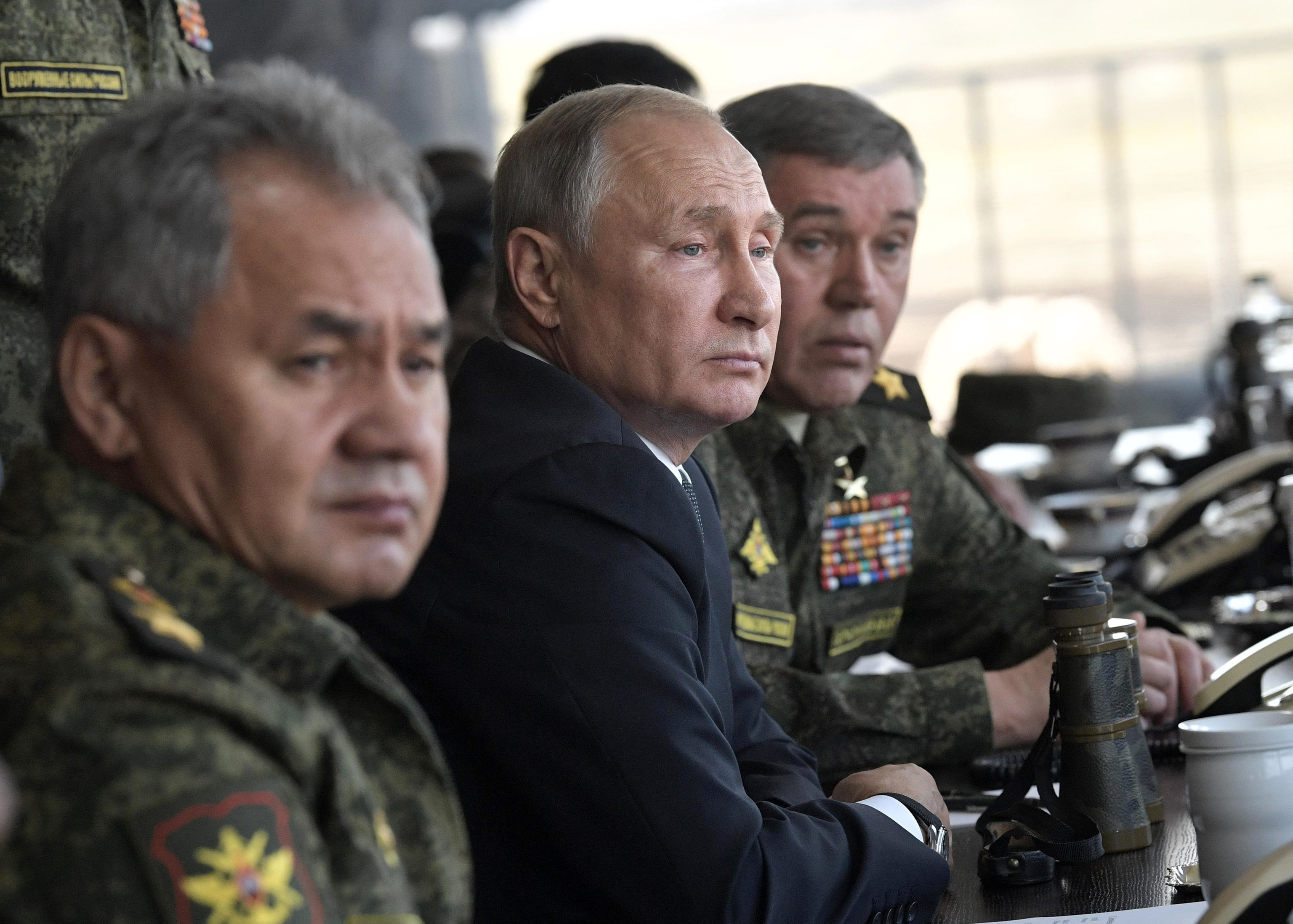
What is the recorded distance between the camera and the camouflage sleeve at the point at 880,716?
1.82m

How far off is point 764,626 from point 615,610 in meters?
A: 0.78

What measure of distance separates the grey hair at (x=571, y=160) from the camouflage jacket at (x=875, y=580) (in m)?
0.57

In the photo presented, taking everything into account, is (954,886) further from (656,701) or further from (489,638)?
(489,638)

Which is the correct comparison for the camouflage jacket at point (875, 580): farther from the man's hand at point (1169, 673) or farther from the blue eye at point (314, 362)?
the blue eye at point (314, 362)

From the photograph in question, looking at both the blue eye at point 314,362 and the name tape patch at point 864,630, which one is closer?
the blue eye at point 314,362

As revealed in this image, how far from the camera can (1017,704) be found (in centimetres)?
188

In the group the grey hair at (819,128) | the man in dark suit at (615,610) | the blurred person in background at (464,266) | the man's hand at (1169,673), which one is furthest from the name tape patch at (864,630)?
the blurred person in background at (464,266)

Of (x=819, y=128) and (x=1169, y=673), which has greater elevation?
(x=819, y=128)

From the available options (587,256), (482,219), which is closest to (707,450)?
(587,256)

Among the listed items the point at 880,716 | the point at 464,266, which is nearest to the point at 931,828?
the point at 880,716

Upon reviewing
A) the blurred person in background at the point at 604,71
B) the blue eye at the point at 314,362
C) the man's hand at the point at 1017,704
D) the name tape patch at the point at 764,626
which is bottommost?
the man's hand at the point at 1017,704

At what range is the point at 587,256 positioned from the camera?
157cm

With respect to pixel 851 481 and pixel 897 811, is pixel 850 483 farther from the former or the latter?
pixel 897 811

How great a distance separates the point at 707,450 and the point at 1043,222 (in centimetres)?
597
